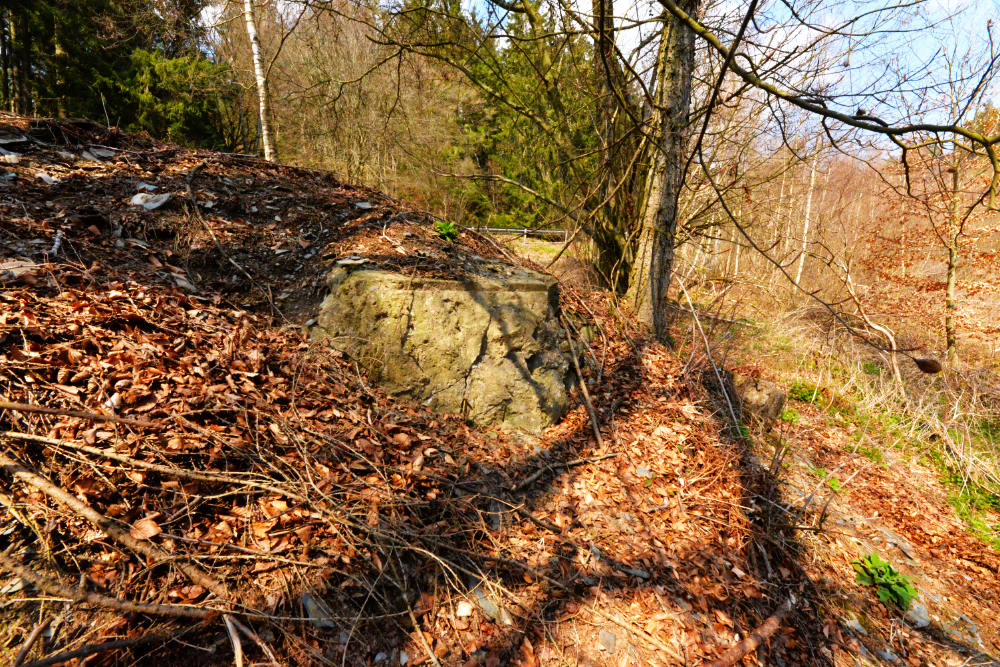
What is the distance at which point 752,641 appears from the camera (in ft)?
7.52

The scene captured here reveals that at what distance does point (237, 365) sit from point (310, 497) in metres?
1.01

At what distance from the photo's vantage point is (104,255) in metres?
2.88

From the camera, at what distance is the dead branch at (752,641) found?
2201 mm

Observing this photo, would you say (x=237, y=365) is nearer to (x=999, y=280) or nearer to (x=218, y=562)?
(x=218, y=562)

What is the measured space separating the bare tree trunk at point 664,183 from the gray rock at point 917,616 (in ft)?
9.60

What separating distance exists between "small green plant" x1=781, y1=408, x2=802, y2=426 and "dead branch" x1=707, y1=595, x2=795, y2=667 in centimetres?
305

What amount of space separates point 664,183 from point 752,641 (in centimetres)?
394

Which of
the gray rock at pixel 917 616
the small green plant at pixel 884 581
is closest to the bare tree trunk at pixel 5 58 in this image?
the small green plant at pixel 884 581

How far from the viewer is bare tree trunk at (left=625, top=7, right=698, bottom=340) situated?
4109 millimetres

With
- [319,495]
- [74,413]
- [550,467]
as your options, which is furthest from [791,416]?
[74,413]

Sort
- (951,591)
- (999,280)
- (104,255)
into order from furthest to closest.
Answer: (999,280), (951,591), (104,255)

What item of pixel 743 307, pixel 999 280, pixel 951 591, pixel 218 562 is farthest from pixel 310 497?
pixel 999 280

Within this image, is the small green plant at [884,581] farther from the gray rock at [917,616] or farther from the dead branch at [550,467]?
the dead branch at [550,467]

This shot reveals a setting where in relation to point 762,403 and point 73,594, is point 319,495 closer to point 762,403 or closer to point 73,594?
point 73,594
